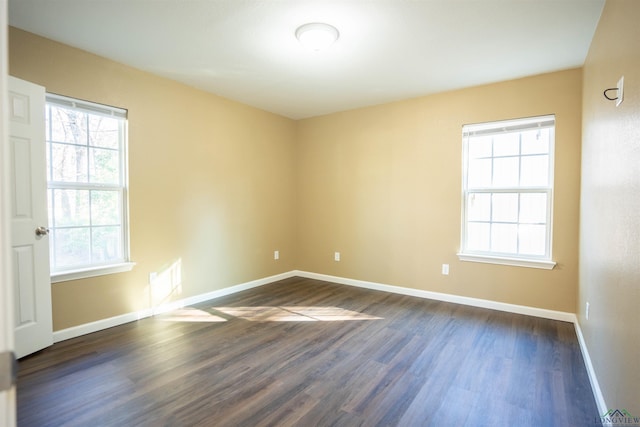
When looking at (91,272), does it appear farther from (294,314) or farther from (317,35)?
(317,35)

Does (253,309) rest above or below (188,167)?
below

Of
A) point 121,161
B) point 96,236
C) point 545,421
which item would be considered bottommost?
point 545,421

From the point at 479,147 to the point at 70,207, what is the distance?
430cm

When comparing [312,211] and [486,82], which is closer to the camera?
[486,82]

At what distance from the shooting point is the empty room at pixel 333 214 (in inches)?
72.3

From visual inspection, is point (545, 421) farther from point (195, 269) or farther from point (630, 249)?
point (195, 269)

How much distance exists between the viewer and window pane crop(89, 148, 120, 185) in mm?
2928

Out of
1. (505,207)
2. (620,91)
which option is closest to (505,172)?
(505,207)

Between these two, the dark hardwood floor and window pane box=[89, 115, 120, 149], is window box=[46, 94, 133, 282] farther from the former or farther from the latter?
the dark hardwood floor

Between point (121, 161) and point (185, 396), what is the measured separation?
234 cm

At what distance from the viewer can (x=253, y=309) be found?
11.6ft

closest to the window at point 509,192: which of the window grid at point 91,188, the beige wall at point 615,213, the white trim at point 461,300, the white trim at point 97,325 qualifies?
the white trim at point 461,300

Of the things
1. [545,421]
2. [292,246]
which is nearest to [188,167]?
[292,246]

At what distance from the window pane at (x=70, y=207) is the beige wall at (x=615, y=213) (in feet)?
12.7
